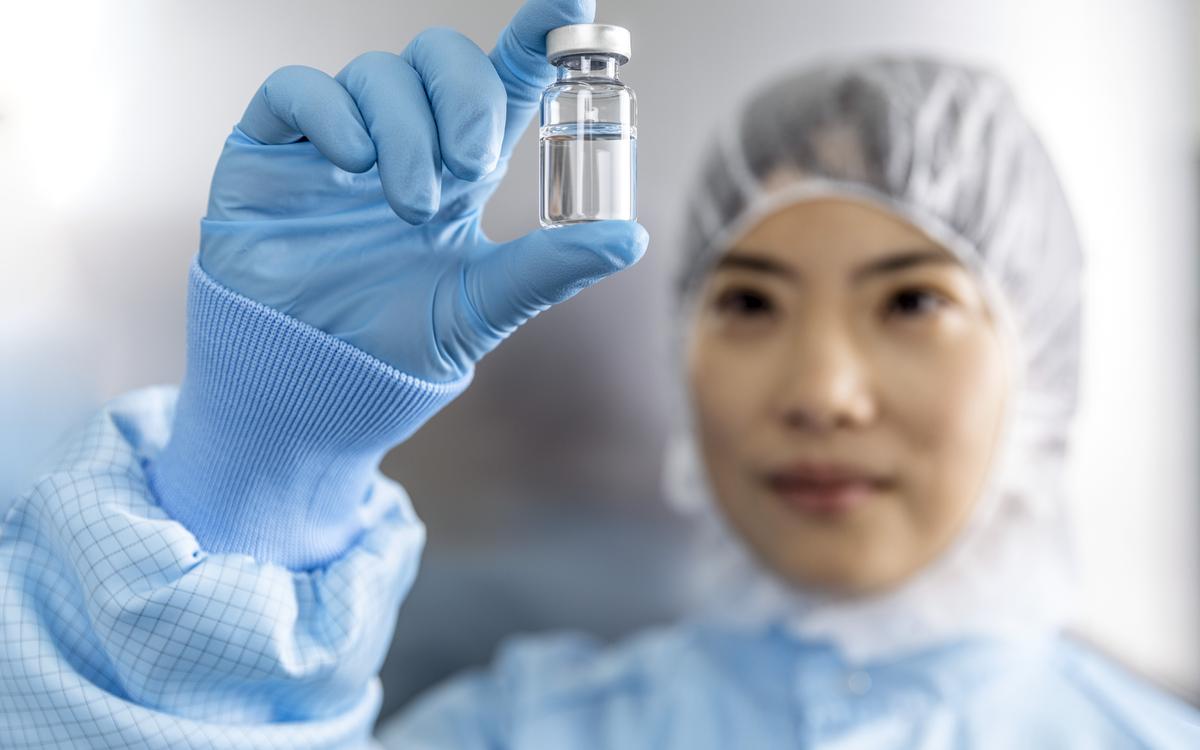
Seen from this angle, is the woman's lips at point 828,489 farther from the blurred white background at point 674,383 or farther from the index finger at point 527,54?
the index finger at point 527,54

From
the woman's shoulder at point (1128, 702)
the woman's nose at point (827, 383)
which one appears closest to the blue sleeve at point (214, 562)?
the woman's nose at point (827, 383)

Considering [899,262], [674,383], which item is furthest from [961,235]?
[674,383]

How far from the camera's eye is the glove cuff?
0.65m

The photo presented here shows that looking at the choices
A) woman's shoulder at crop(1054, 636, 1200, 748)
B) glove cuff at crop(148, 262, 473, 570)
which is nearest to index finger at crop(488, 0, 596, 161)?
glove cuff at crop(148, 262, 473, 570)

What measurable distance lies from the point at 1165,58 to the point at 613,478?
919 millimetres

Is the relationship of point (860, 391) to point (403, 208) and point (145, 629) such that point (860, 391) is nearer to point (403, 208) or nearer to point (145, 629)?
point (403, 208)

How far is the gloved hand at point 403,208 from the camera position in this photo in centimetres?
59

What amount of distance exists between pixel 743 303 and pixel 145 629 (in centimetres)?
65

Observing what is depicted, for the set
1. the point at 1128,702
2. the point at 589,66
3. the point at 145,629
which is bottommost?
the point at 1128,702

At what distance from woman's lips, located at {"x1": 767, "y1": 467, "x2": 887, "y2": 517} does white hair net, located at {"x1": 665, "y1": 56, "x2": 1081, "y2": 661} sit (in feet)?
0.36

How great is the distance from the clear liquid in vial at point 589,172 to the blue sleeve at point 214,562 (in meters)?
0.15

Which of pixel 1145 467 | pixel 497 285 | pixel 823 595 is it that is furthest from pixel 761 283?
pixel 1145 467

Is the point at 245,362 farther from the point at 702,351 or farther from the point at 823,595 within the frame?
the point at 823,595

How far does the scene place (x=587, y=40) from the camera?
571 millimetres
